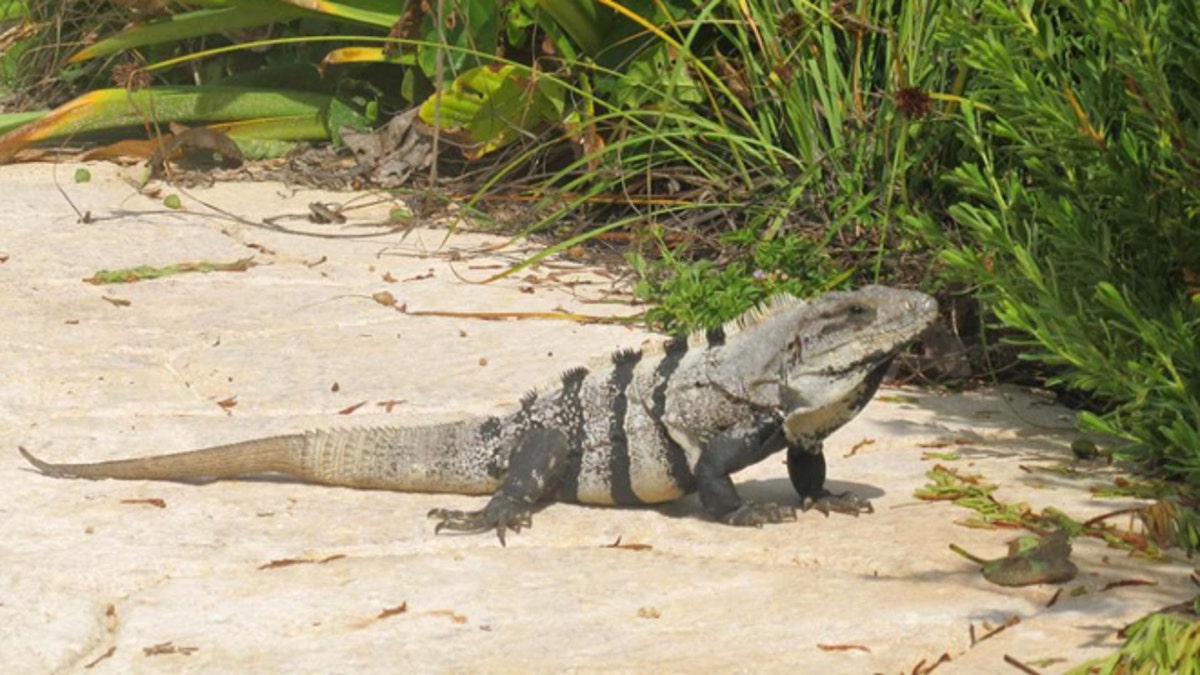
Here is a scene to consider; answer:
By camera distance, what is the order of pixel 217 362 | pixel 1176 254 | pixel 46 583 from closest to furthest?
pixel 46 583
pixel 1176 254
pixel 217 362

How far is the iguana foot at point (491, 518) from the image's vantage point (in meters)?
4.42

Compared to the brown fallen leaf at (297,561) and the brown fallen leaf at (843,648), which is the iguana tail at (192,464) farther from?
the brown fallen leaf at (843,648)

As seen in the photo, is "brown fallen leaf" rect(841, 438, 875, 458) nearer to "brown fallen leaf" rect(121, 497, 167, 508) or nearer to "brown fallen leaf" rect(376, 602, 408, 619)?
"brown fallen leaf" rect(376, 602, 408, 619)

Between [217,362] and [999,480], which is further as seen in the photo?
[217,362]

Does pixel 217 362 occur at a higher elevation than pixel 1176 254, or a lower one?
lower

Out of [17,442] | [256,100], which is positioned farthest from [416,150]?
[17,442]

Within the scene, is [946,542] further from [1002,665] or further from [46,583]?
[46,583]

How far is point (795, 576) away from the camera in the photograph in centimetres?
403

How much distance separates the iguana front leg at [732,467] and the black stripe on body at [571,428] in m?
0.32

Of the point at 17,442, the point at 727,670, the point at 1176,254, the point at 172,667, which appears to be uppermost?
the point at 1176,254

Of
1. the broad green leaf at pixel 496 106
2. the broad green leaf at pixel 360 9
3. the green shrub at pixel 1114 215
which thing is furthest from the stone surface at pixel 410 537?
the broad green leaf at pixel 360 9

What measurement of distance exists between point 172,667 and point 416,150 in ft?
18.1

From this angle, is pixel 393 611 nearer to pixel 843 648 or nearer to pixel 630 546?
pixel 630 546

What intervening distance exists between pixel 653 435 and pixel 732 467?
0.74 ft
